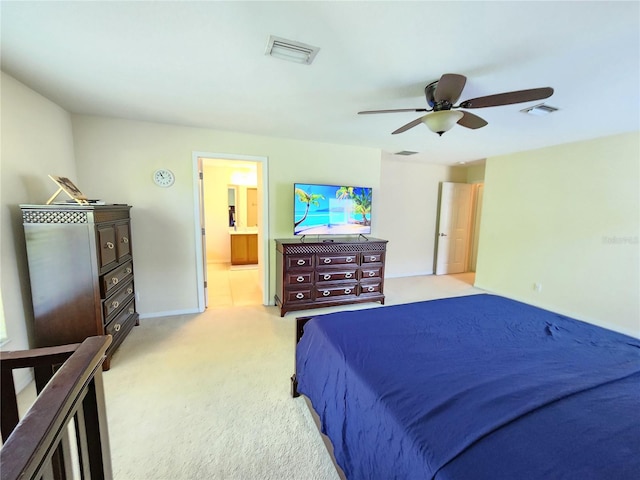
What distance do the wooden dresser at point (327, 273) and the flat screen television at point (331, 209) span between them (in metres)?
0.28

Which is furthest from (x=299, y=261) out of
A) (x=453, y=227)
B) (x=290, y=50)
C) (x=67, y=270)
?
(x=453, y=227)

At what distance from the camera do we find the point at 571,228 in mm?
3637

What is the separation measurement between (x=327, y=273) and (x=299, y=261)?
0.43 m

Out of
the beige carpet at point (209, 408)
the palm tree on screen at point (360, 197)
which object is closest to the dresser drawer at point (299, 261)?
the beige carpet at point (209, 408)

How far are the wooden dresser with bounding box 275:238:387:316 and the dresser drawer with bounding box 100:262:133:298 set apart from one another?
65.7 inches

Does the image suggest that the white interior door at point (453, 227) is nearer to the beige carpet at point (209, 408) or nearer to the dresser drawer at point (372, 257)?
the dresser drawer at point (372, 257)

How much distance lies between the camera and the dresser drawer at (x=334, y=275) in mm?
3578

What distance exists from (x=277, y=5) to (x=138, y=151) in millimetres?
2622

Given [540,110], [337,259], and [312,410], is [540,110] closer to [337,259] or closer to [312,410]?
[337,259]

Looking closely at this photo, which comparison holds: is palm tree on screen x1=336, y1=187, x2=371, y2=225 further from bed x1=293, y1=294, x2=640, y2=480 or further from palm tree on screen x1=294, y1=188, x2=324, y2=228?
bed x1=293, y1=294, x2=640, y2=480

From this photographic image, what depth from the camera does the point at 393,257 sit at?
5.57m

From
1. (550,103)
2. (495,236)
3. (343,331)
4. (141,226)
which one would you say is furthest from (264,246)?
(495,236)

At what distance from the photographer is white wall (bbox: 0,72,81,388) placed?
197cm

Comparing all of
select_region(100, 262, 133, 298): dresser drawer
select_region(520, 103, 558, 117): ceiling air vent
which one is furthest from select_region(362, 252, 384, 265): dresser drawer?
select_region(100, 262, 133, 298): dresser drawer
